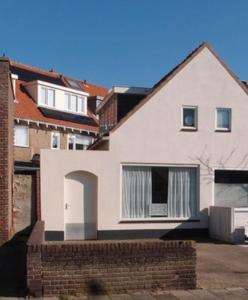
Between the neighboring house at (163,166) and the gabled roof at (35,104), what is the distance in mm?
15397

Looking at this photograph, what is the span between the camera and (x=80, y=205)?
17.0m

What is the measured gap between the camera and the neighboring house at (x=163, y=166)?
16.9m

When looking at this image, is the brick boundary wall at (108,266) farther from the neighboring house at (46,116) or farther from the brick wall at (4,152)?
the neighboring house at (46,116)

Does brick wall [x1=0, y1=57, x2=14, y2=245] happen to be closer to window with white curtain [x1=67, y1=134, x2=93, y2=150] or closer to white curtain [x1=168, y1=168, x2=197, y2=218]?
white curtain [x1=168, y1=168, x2=197, y2=218]

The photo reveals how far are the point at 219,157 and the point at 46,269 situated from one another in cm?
1102

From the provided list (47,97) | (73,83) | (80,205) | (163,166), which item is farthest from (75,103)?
(80,205)

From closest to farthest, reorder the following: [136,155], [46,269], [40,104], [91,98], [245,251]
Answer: [46,269], [245,251], [136,155], [40,104], [91,98]

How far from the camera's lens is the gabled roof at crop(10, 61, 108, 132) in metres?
32.9

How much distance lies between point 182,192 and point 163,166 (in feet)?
3.97

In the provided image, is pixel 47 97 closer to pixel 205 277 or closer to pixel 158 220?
pixel 158 220

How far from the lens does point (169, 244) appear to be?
9.24 meters

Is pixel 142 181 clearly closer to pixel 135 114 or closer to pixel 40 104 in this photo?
pixel 135 114

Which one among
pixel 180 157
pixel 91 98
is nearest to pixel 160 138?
pixel 180 157

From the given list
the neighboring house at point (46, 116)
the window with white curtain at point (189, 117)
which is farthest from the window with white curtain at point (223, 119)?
the neighboring house at point (46, 116)
